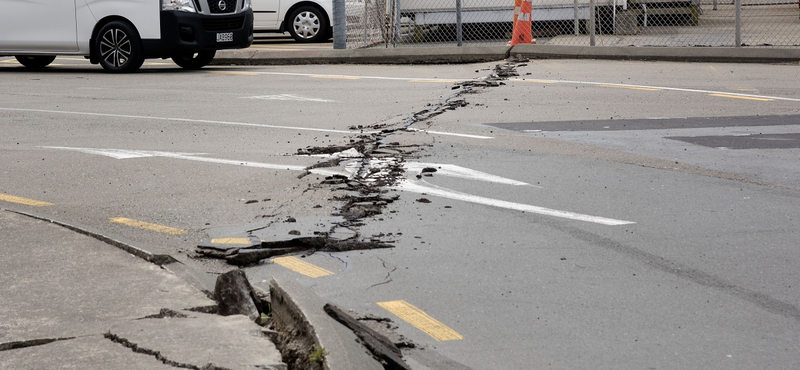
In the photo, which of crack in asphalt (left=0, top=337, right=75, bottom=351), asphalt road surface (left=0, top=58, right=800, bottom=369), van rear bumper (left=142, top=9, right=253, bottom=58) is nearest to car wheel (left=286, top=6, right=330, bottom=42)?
van rear bumper (left=142, top=9, right=253, bottom=58)

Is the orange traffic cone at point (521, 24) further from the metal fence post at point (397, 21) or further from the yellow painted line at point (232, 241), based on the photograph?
the yellow painted line at point (232, 241)

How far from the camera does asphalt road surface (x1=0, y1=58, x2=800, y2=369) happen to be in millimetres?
4234

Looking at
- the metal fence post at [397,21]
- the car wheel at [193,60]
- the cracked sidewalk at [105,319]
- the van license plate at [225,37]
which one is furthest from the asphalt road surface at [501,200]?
the metal fence post at [397,21]

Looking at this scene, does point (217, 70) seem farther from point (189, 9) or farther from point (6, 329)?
point (6, 329)

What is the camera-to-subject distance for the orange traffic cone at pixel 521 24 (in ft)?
59.1

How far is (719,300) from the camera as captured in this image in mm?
4547

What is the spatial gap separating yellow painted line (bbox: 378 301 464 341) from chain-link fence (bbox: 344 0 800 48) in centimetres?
1444

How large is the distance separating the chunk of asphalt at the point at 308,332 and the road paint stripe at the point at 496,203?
2.32 m

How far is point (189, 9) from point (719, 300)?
43.9 ft

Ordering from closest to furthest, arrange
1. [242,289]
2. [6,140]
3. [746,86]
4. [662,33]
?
1. [242,289]
2. [6,140]
3. [746,86]
4. [662,33]

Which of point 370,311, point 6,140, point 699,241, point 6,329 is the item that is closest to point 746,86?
point 699,241

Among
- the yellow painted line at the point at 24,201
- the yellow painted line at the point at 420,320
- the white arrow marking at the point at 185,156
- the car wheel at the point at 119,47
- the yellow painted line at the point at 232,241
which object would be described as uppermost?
the car wheel at the point at 119,47

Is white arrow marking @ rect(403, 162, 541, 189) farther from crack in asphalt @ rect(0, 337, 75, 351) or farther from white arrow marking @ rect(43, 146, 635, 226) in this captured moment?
crack in asphalt @ rect(0, 337, 75, 351)

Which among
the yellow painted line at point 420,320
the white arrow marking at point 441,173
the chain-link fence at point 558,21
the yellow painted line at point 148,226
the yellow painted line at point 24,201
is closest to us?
the yellow painted line at point 420,320
